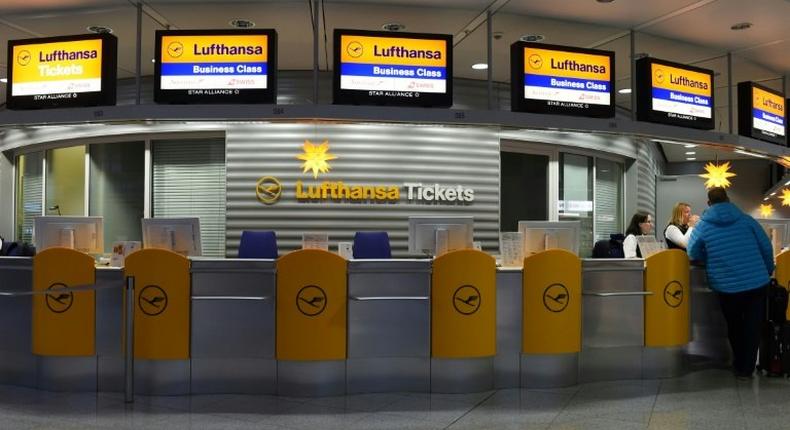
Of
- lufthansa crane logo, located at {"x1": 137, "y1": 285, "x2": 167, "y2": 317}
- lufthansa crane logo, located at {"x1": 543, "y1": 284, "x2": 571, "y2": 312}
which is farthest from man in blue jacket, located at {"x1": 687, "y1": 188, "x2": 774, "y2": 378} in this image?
lufthansa crane logo, located at {"x1": 137, "y1": 285, "x2": 167, "y2": 317}

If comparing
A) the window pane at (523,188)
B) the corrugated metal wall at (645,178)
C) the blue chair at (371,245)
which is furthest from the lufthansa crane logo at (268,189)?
the corrugated metal wall at (645,178)

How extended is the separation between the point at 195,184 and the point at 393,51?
157 inches

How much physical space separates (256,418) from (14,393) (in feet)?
6.41

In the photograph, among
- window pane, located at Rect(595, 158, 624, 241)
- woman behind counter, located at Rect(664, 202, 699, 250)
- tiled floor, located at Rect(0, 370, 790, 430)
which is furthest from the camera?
window pane, located at Rect(595, 158, 624, 241)

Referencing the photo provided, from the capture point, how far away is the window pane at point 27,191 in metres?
9.53

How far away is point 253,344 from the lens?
4.63 meters

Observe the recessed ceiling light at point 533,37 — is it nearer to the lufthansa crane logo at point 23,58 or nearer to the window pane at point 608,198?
the window pane at point 608,198

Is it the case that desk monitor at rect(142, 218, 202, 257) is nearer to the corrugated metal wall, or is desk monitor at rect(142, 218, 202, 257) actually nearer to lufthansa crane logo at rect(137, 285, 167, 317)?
lufthansa crane logo at rect(137, 285, 167, 317)

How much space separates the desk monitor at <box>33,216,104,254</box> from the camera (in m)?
5.59

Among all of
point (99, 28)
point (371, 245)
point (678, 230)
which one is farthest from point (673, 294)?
point (99, 28)

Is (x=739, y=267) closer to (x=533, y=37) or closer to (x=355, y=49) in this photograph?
(x=533, y=37)

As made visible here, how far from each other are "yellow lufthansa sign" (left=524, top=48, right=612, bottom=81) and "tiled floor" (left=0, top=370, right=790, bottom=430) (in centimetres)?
288

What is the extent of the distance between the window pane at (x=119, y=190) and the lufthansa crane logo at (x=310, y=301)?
4.96m

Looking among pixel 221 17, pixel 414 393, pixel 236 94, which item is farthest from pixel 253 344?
pixel 221 17
